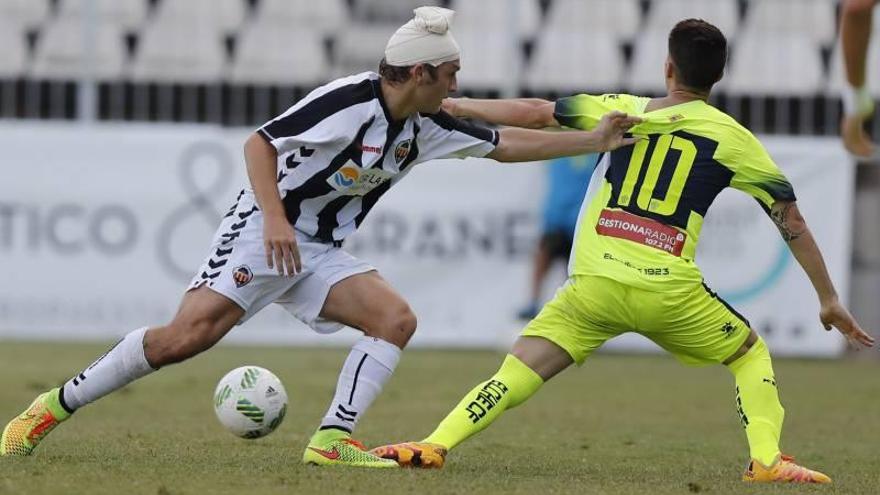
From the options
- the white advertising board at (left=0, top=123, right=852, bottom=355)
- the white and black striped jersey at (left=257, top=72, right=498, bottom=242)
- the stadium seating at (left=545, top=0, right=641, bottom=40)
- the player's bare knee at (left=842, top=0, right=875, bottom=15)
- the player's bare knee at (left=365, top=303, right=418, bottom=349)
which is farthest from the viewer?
the stadium seating at (left=545, top=0, right=641, bottom=40)

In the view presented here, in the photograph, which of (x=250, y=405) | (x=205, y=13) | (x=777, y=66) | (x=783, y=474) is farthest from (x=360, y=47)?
(x=783, y=474)

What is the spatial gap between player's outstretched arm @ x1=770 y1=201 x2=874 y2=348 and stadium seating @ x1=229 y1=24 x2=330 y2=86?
10.9 metres

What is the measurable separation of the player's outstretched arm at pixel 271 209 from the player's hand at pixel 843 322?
85.5 inches

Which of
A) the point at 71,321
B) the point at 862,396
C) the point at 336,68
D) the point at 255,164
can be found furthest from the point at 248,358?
the point at 255,164

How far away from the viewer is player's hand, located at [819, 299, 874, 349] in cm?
639

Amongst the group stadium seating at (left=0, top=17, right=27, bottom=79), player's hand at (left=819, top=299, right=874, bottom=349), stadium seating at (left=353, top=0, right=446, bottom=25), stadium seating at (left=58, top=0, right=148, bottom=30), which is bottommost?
stadium seating at (left=0, top=17, right=27, bottom=79)

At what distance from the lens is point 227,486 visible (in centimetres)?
556

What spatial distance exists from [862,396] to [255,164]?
6.80 m

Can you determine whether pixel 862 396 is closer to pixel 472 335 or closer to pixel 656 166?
pixel 472 335

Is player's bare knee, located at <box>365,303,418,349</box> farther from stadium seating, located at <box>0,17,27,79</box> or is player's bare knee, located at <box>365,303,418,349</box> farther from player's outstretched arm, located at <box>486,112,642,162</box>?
stadium seating, located at <box>0,17,27,79</box>

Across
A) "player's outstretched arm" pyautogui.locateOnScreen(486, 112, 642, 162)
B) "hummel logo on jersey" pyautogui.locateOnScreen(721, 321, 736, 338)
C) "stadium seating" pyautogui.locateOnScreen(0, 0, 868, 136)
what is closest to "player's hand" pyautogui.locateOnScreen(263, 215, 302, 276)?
"player's outstretched arm" pyautogui.locateOnScreen(486, 112, 642, 162)

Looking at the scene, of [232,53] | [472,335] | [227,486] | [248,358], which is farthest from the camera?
[232,53]

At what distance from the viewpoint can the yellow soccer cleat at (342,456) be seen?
20.6 ft

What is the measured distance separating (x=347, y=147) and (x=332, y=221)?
16.5 inches
